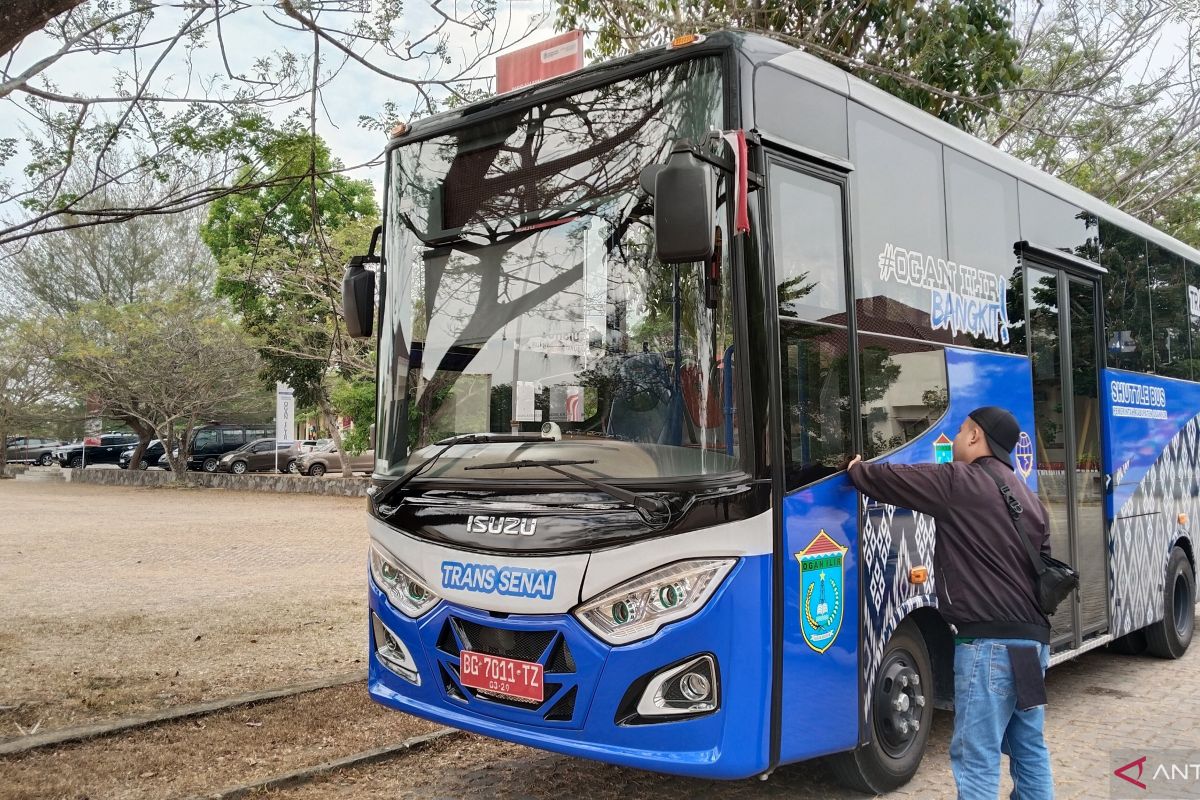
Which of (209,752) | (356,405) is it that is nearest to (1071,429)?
(209,752)

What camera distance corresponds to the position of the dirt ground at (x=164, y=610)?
742 cm

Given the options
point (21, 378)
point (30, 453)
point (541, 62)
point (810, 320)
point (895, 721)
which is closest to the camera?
point (810, 320)

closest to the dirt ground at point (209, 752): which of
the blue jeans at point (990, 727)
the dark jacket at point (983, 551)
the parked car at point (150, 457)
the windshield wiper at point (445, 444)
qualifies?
the windshield wiper at point (445, 444)

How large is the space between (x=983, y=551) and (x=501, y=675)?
2063 millimetres

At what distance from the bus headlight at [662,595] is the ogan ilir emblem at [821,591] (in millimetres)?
499

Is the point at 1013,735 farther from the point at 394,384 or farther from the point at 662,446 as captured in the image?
the point at 394,384

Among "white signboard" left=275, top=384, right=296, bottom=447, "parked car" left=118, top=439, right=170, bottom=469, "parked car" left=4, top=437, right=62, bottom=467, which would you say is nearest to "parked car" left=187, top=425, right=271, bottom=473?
"parked car" left=118, top=439, right=170, bottom=469

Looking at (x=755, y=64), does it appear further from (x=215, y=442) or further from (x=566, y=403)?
(x=215, y=442)

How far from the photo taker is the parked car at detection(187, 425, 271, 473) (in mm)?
41344

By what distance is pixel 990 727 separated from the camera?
154 inches

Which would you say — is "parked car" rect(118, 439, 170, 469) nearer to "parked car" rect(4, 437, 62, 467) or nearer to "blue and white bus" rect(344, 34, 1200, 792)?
"parked car" rect(4, 437, 62, 467)

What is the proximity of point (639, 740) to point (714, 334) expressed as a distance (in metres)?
1.69

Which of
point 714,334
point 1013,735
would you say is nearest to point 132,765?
point 714,334

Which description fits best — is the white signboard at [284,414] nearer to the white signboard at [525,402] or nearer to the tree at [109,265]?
the tree at [109,265]
